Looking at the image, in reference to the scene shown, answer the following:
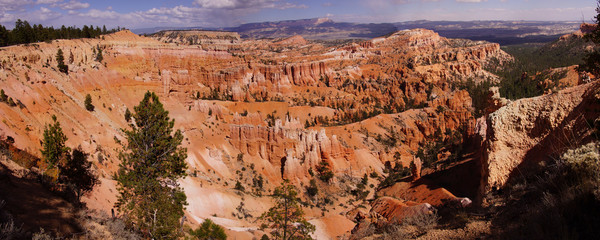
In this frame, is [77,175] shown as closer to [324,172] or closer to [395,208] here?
[395,208]

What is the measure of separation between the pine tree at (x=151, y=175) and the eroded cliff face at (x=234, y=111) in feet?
16.0

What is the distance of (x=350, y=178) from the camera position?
134 feet

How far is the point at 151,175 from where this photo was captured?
13633mm

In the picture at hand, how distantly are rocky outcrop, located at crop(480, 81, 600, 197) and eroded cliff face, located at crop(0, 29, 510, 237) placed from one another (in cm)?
1564

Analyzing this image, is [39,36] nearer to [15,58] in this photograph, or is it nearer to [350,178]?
[15,58]

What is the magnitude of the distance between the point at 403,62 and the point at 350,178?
83810 millimetres

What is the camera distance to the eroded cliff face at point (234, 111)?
25784mm

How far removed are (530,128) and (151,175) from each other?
616 inches

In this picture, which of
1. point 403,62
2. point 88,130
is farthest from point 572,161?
point 403,62

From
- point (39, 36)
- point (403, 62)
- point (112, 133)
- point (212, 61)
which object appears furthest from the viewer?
point (403, 62)

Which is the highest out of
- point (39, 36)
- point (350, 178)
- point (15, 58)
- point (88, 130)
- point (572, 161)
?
point (39, 36)

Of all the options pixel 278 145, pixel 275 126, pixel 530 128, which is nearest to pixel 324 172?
pixel 278 145

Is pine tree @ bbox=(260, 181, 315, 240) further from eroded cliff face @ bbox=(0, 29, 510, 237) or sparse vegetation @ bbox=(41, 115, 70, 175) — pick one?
sparse vegetation @ bbox=(41, 115, 70, 175)

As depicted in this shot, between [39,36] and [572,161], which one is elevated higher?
[39,36]
